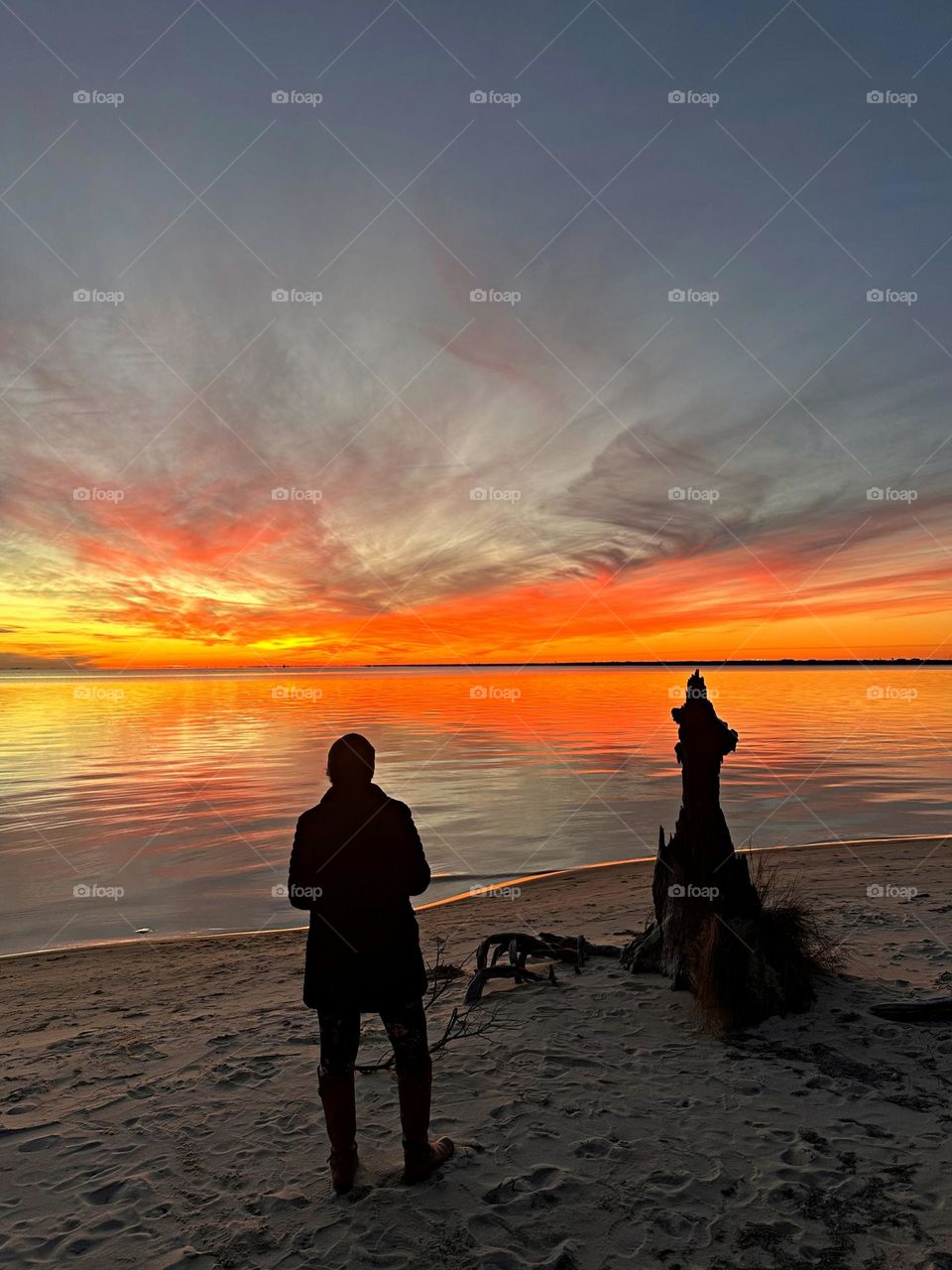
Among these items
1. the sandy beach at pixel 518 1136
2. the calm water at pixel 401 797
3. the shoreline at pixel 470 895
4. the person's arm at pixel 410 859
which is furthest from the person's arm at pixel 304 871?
the calm water at pixel 401 797

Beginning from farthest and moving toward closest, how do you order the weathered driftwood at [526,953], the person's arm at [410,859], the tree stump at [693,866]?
the weathered driftwood at [526,953]
the tree stump at [693,866]
the person's arm at [410,859]

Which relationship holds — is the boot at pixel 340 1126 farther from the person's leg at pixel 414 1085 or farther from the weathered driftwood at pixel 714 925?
the weathered driftwood at pixel 714 925

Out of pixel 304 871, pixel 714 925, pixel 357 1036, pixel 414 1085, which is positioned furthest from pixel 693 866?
pixel 304 871

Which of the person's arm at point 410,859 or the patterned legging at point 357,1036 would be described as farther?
the person's arm at point 410,859

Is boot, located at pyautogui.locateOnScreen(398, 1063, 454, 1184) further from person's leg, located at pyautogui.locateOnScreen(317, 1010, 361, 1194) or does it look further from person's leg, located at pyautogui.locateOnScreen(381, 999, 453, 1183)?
person's leg, located at pyautogui.locateOnScreen(317, 1010, 361, 1194)

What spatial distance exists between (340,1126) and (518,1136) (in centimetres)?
122

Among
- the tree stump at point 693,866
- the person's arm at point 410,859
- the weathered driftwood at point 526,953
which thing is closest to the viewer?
the person's arm at point 410,859

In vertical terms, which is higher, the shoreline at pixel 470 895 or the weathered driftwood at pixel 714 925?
the weathered driftwood at pixel 714 925

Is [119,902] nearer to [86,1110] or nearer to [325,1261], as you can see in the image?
[86,1110]

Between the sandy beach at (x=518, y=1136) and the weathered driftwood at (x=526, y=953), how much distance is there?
21 cm

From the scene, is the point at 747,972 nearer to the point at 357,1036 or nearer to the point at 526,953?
the point at 526,953

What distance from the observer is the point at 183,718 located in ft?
165

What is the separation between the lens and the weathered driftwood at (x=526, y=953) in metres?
7.67

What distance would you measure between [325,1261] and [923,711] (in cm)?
5555
